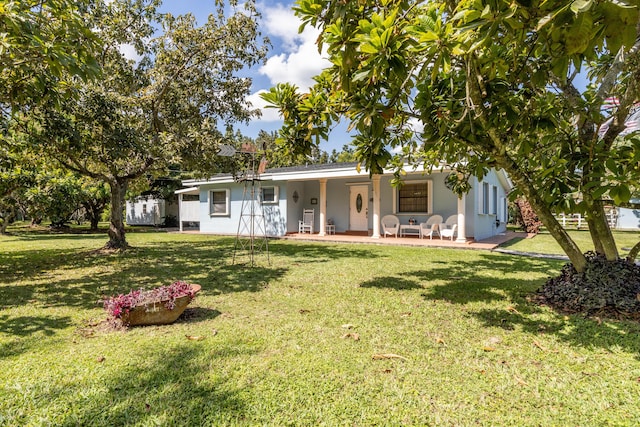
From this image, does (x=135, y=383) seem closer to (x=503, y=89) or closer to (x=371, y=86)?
(x=371, y=86)

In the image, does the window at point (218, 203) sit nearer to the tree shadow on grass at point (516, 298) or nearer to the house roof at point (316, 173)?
the house roof at point (316, 173)

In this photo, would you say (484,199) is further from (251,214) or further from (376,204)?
(251,214)

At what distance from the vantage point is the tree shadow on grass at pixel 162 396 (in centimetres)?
215

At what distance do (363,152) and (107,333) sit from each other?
366 centimetres

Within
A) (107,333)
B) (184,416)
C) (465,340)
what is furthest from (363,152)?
(107,333)

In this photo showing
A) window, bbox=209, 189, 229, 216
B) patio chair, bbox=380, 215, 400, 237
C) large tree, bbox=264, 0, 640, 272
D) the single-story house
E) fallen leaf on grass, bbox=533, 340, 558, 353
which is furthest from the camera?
the single-story house

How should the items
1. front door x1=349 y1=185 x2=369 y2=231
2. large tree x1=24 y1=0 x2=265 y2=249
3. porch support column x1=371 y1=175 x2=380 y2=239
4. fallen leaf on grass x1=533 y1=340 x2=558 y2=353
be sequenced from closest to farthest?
fallen leaf on grass x1=533 y1=340 x2=558 y2=353 < large tree x1=24 y1=0 x2=265 y2=249 < porch support column x1=371 y1=175 x2=380 y2=239 < front door x1=349 y1=185 x2=369 y2=231

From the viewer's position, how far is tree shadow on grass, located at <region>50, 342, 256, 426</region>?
215 cm

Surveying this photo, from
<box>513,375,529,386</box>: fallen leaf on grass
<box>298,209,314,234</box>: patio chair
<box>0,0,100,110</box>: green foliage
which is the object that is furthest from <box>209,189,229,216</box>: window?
<box>513,375,529,386</box>: fallen leaf on grass

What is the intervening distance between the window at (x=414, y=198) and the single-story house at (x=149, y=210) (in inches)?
679

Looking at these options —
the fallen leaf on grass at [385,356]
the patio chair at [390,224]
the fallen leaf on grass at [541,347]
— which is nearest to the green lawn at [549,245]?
the patio chair at [390,224]

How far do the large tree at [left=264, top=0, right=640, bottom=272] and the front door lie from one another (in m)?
10.0

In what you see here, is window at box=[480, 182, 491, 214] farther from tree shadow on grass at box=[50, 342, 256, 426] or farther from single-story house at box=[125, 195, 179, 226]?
single-story house at box=[125, 195, 179, 226]

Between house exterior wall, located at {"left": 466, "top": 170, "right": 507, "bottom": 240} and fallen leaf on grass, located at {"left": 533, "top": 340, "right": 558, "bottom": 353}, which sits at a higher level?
house exterior wall, located at {"left": 466, "top": 170, "right": 507, "bottom": 240}
